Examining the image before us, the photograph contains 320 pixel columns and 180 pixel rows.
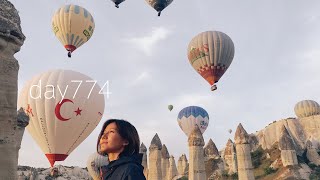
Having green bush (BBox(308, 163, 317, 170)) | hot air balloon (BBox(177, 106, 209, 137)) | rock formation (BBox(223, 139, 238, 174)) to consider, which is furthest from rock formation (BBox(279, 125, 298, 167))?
hot air balloon (BBox(177, 106, 209, 137))

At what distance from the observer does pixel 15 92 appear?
4.50 metres

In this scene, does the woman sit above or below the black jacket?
above

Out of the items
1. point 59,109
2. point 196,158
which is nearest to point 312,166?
point 196,158

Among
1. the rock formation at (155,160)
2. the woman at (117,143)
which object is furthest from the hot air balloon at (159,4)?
the woman at (117,143)

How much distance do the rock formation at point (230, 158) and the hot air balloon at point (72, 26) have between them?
121ft

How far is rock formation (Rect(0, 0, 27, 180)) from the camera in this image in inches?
169

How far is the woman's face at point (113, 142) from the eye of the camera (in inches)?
118

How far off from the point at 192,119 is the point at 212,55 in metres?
15.1

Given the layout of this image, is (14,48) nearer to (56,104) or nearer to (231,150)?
(56,104)

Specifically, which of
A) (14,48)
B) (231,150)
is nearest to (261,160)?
(231,150)

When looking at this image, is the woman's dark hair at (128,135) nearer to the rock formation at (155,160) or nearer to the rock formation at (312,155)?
the rock formation at (155,160)

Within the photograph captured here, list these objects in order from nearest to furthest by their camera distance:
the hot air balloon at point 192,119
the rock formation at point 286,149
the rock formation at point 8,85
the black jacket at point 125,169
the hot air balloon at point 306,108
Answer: the black jacket at point 125,169 < the rock formation at point 8,85 < the hot air balloon at point 192,119 < the rock formation at point 286,149 < the hot air balloon at point 306,108

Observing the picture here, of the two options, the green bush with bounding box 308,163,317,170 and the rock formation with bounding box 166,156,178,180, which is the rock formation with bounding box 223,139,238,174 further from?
the green bush with bounding box 308,163,317,170

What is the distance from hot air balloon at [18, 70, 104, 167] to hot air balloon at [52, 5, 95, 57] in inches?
332
